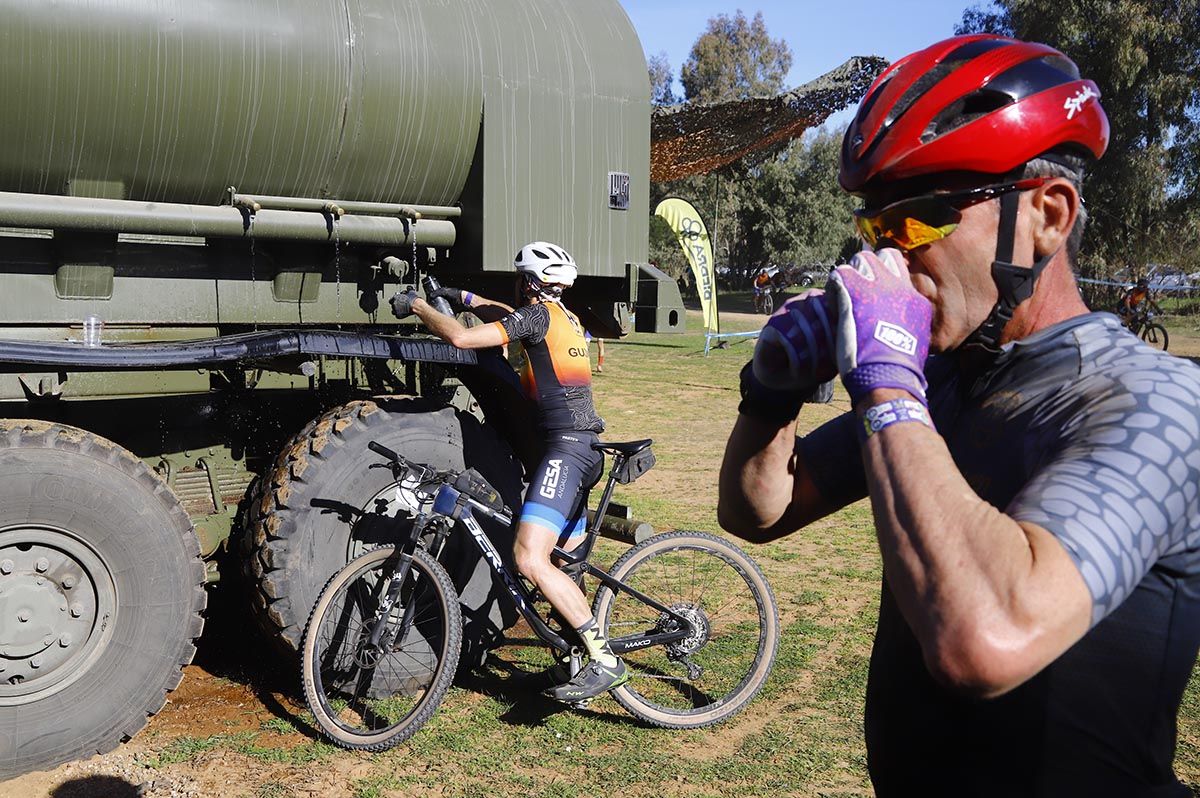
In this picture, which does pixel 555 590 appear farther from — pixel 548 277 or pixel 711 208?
pixel 711 208

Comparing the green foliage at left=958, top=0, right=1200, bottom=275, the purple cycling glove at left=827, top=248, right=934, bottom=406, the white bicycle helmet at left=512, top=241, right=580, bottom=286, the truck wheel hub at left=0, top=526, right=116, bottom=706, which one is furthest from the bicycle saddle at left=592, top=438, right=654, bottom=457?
the green foliage at left=958, top=0, right=1200, bottom=275

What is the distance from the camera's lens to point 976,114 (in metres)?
1.71

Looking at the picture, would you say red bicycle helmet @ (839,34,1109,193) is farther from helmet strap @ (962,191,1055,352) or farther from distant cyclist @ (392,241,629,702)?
distant cyclist @ (392,241,629,702)

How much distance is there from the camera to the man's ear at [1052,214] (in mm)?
1710

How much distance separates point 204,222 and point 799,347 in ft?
12.8

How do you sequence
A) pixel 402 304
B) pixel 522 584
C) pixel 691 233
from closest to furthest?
pixel 402 304 < pixel 522 584 < pixel 691 233

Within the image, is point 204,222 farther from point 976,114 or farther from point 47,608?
point 976,114

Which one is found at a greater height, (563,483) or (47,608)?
(563,483)

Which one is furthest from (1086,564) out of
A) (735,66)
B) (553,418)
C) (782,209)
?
(735,66)

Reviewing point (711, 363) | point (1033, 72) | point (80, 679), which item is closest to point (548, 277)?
point (80, 679)

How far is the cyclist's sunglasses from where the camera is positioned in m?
1.70

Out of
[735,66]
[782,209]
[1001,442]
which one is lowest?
[1001,442]

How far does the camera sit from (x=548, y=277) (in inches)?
208

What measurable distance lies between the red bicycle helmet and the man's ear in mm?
67
